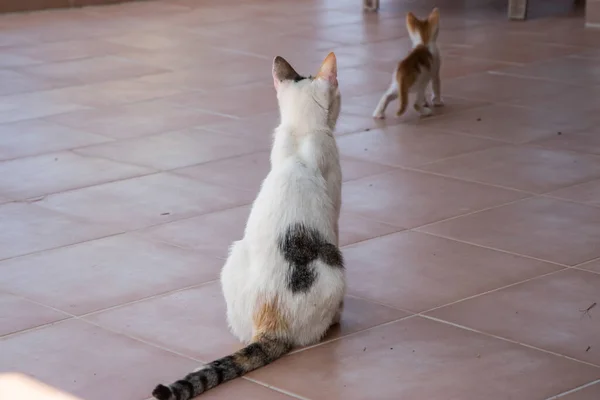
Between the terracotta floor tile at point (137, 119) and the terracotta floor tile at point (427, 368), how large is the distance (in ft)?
13.4

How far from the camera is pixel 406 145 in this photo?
7445mm

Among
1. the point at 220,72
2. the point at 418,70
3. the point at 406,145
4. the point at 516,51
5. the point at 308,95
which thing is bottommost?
the point at 406,145

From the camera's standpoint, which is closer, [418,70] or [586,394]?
[586,394]

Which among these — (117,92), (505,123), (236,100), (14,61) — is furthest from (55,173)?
(14,61)

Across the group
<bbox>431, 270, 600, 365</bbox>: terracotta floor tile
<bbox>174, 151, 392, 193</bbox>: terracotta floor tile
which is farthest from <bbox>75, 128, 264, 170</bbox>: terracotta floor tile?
<bbox>431, 270, 600, 365</bbox>: terracotta floor tile

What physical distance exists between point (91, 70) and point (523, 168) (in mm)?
5057

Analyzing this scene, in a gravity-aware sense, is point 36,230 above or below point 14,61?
below

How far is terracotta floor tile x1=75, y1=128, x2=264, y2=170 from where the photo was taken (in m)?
7.14

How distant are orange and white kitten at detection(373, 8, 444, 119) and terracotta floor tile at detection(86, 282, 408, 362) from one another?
358 centimetres

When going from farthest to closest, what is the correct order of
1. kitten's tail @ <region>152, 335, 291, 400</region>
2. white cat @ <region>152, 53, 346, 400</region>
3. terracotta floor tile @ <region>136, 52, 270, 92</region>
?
terracotta floor tile @ <region>136, 52, 270, 92</region> < white cat @ <region>152, 53, 346, 400</region> < kitten's tail @ <region>152, 335, 291, 400</region>

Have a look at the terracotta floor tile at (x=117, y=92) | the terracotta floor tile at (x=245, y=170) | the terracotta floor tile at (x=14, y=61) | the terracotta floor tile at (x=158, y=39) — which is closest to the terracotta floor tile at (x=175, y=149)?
the terracotta floor tile at (x=245, y=170)

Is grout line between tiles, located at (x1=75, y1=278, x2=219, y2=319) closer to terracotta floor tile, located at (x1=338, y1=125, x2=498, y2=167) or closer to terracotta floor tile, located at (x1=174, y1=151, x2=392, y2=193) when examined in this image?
terracotta floor tile, located at (x1=174, y1=151, x2=392, y2=193)

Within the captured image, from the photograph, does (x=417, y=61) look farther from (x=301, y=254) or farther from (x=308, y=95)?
(x=301, y=254)

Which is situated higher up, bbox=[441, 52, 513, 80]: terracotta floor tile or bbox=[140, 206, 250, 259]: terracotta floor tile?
bbox=[441, 52, 513, 80]: terracotta floor tile
